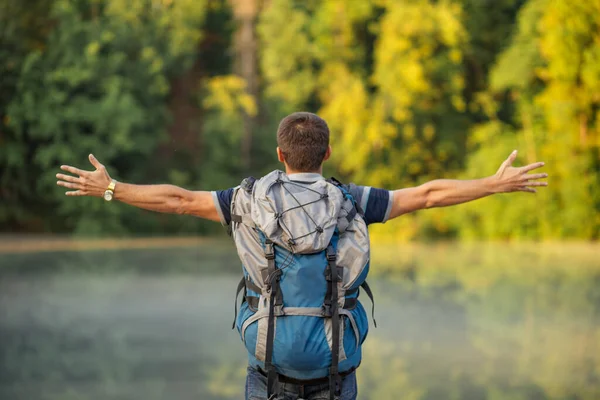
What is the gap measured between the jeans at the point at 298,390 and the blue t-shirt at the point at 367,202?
529 mm

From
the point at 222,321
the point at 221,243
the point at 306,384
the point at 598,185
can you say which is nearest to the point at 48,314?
the point at 222,321

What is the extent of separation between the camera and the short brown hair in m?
3.31

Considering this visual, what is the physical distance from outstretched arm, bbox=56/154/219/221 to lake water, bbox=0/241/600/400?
3.11 meters

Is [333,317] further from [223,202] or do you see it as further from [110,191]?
[110,191]

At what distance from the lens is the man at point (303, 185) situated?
3279 millimetres

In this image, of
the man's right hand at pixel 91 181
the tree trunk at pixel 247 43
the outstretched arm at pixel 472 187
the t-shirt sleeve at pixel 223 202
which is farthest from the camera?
the tree trunk at pixel 247 43

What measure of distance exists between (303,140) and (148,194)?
25.5 inches

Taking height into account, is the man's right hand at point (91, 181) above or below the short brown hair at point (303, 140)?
below

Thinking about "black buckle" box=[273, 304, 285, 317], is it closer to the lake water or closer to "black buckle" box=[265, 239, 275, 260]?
"black buckle" box=[265, 239, 275, 260]

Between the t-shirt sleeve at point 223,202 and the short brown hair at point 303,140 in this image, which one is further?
the t-shirt sleeve at point 223,202

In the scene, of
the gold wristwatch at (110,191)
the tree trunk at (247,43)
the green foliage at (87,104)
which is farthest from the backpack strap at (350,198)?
the tree trunk at (247,43)

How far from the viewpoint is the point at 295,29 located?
29625mm

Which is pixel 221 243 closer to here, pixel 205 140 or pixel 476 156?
pixel 205 140

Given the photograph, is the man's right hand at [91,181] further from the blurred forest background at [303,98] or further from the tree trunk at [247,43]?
the tree trunk at [247,43]
